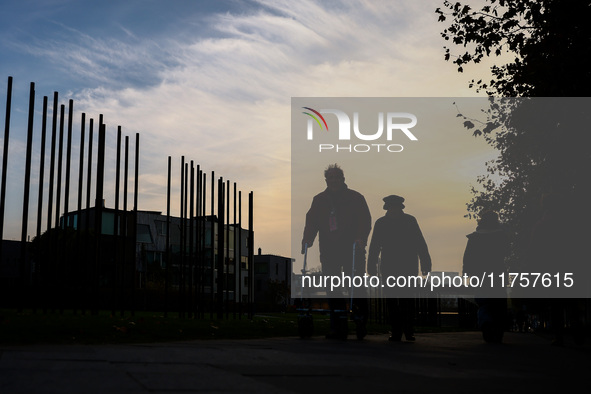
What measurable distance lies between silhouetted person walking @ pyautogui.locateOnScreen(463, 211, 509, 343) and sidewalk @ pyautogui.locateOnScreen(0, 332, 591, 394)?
3753 mm

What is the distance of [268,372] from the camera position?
5.48 m

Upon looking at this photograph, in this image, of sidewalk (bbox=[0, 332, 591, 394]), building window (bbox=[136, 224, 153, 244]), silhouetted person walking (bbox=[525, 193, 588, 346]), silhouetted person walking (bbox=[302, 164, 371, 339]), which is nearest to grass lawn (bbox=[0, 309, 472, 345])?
sidewalk (bbox=[0, 332, 591, 394])

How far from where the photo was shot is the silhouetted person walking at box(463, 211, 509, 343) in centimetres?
1167

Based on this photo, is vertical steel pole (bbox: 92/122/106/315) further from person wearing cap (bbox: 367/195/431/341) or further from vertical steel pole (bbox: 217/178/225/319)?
person wearing cap (bbox: 367/195/431/341)

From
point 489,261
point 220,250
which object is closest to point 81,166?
point 220,250

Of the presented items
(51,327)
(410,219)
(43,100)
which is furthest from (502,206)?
(51,327)

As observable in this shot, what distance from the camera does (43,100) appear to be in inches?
553

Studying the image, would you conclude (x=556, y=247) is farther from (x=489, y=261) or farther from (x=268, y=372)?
(x=268, y=372)

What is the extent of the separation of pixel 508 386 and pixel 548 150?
14.8 metres

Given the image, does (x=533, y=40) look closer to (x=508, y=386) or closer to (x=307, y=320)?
(x=307, y=320)

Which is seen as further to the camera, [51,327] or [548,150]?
[548,150]

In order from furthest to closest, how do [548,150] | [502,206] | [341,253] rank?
1. [502,206]
2. [548,150]
3. [341,253]

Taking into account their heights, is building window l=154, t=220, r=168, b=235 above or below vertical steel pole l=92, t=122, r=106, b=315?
above

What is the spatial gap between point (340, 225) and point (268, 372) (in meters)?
6.61
